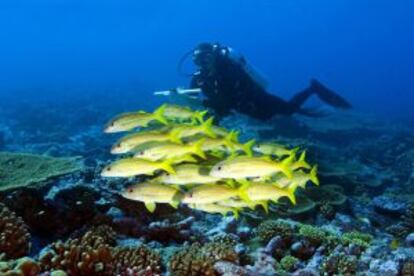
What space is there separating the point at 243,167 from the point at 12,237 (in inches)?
110

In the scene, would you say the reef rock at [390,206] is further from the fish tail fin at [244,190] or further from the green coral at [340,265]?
the fish tail fin at [244,190]

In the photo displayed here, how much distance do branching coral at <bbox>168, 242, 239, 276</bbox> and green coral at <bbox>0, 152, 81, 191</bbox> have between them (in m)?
2.07

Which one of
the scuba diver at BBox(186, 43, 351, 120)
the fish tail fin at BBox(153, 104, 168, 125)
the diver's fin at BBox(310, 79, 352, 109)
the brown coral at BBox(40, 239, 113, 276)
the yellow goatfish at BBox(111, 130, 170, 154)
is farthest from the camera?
the diver's fin at BBox(310, 79, 352, 109)

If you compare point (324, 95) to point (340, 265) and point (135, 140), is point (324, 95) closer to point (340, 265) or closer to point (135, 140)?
point (340, 265)

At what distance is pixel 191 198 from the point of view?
5219 mm

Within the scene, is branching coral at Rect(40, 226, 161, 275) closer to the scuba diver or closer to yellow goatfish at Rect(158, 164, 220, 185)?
yellow goatfish at Rect(158, 164, 220, 185)

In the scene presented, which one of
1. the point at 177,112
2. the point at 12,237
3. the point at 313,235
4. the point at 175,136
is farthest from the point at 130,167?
the point at 313,235

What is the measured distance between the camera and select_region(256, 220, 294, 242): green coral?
7387 mm

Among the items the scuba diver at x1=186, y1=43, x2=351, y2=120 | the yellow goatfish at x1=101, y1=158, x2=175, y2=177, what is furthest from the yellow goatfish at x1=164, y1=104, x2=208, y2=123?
the scuba diver at x1=186, y1=43, x2=351, y2=120

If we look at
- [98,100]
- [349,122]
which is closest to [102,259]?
[349,122]

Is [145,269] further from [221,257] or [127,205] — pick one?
[127,205]

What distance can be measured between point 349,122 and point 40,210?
21.5 m

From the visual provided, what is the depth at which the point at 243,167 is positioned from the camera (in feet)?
17.2

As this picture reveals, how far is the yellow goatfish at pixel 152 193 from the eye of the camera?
17.7 ft
